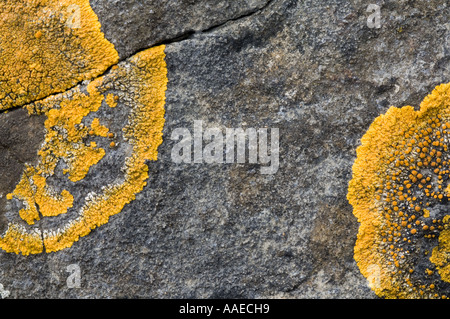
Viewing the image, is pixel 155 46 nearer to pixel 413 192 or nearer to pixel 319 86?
pixel 319 86

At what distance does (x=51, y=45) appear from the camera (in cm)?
181

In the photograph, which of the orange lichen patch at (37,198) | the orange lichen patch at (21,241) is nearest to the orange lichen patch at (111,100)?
the orange lichen patch at (37,198)

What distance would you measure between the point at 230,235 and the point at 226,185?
0.71 feet

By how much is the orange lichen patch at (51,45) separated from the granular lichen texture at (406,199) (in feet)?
3.82

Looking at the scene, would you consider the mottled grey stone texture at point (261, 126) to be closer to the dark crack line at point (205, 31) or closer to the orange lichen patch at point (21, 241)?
the dark crack line at point (205, 31)

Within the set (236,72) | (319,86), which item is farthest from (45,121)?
(319,86)

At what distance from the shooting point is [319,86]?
1.83m

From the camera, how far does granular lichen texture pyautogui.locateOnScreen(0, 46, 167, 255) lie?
1.80 m

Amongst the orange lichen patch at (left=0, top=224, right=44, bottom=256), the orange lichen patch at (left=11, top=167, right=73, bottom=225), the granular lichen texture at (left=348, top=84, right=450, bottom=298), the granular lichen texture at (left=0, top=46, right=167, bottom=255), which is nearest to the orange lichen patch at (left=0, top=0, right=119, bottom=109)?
the granular lichen texture at (left=0, top=46, right=167, bottom=255)

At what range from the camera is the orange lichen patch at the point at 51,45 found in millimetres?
1795

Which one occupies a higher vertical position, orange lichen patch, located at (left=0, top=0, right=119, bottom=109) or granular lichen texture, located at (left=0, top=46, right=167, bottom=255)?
orange lichen patch, located at (left=0, top=0, right=119, bottom=109)

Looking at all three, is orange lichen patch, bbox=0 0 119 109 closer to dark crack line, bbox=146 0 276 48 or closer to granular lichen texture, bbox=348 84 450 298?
dark crack line, bbox=146 0 276 48

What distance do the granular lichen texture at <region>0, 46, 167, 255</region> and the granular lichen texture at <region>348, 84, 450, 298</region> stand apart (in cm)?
90

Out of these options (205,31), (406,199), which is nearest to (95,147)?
(205,31)
